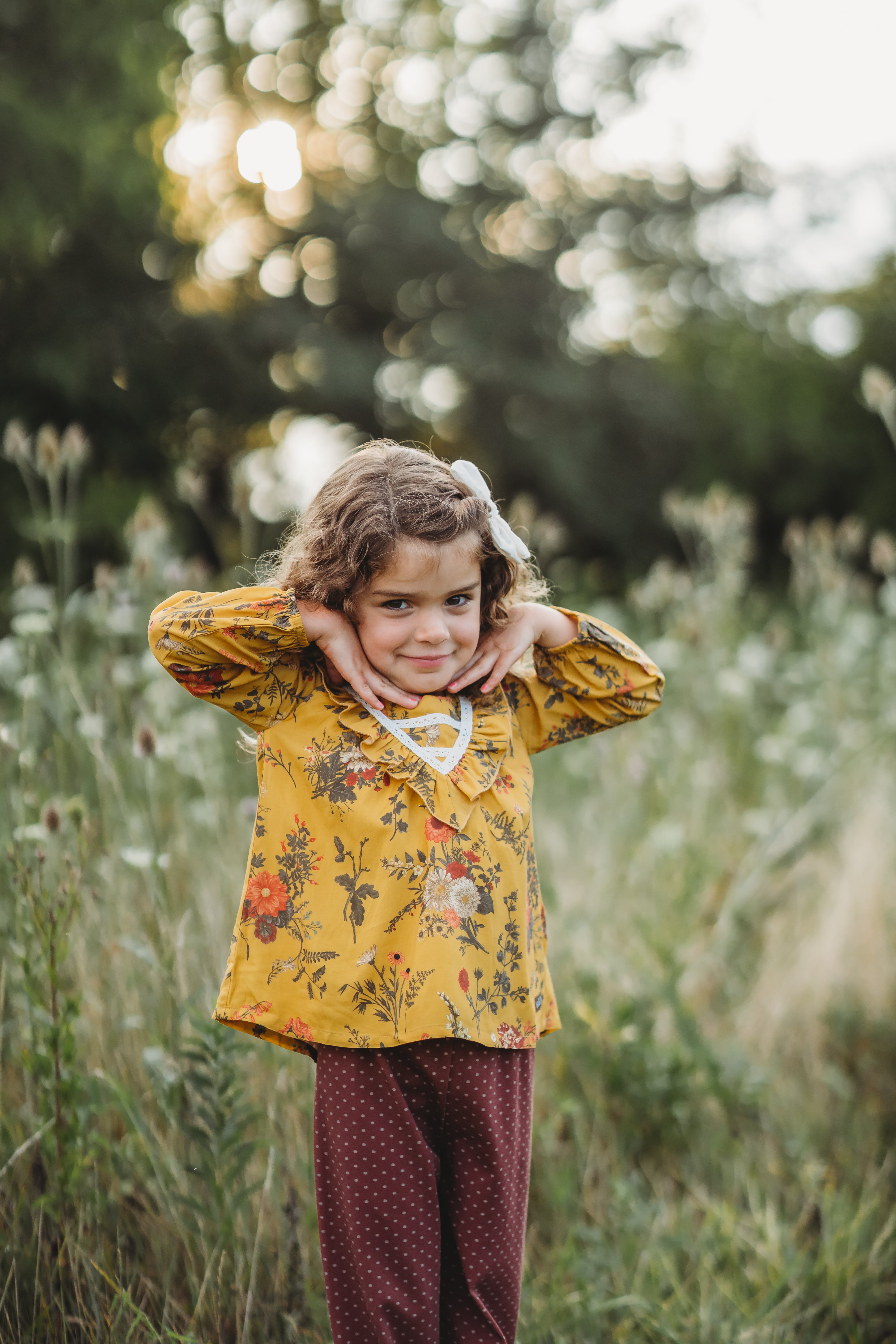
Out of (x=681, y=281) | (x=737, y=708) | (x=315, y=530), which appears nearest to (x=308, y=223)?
(x=681, y=281)

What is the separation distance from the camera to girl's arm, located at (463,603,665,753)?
5.97ft

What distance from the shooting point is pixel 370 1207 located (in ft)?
5.03

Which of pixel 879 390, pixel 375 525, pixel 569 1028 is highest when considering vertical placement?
pixel 879 390

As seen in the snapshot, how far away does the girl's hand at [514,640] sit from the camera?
1716mm

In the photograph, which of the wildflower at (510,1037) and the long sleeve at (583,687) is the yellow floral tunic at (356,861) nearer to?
the wildflower at (510,1037)

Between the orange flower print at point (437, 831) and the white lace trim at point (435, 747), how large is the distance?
8cm

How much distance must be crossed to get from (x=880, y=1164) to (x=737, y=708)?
223cm

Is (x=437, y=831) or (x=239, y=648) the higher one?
(x=239, y=648)

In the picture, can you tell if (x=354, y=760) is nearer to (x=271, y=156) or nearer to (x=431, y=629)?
(x=431, y=629)

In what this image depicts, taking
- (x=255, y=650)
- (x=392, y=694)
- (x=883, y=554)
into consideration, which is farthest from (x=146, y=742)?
(x=883, y=554)

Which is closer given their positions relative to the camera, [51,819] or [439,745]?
[439,745]

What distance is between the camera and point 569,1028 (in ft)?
9.10

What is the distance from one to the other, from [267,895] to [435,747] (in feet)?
1.12

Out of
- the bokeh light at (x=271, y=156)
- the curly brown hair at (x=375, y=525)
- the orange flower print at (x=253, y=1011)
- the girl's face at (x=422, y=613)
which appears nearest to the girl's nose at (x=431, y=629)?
the girl's face at (x=422, y=613)
